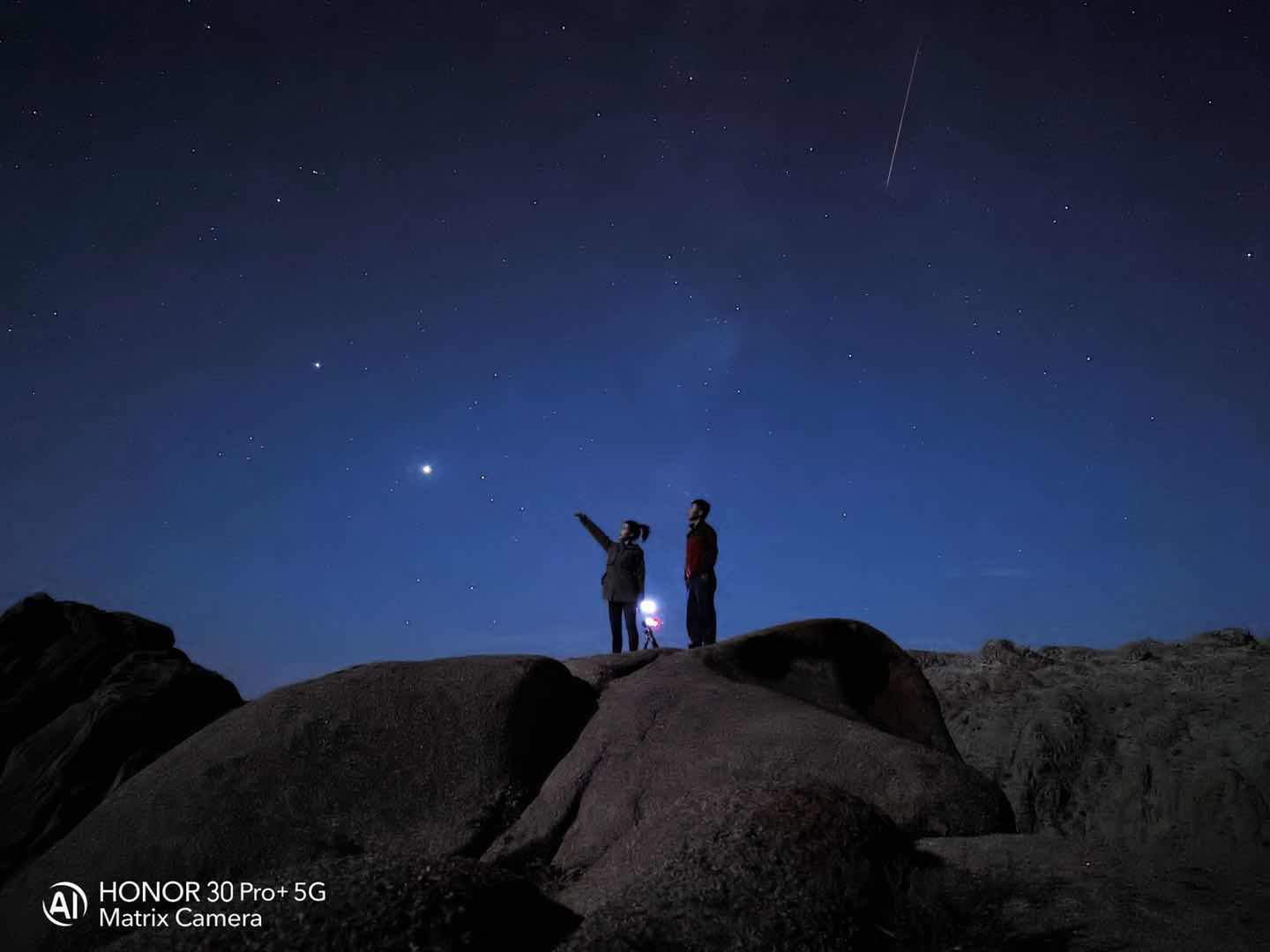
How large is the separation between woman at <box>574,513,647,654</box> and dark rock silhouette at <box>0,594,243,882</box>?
3.70 meters

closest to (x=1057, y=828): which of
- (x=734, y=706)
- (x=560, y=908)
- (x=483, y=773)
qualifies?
(x=734, y=706)

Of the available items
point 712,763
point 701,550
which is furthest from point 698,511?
point 712,763

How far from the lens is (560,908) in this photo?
8.04ft

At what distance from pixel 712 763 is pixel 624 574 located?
4.26 meters

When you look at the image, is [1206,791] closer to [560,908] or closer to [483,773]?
[483,773]

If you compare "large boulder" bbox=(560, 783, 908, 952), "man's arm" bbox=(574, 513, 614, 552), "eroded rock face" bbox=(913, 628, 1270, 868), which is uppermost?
"man's arm" bbox=(574, 513, 614, 552)

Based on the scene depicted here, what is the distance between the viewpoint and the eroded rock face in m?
6.48

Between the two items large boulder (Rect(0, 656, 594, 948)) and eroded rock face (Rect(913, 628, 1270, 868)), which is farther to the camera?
eroded rock face (Rect(913, 628, 1270, 868))

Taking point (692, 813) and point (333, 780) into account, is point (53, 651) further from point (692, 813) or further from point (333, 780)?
point (692, 813)

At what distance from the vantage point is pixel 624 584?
27.2 feet

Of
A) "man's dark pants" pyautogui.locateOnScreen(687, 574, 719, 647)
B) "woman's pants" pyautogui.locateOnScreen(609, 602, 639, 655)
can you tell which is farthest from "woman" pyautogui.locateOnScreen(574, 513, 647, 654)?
"man's dark pants" pyautogui.locateOnScreen(687, 574, 719, 647)

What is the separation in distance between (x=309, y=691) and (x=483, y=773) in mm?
1207

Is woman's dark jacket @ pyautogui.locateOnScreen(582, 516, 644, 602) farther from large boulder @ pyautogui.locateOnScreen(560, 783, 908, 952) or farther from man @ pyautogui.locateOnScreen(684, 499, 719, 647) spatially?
large boulder @ pyautogui.locateOnScreen(560, 783, 908, 952)

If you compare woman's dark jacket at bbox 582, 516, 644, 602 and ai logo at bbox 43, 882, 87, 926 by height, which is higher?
woman's dark jacket at bbox 582, 516, 644, 602
